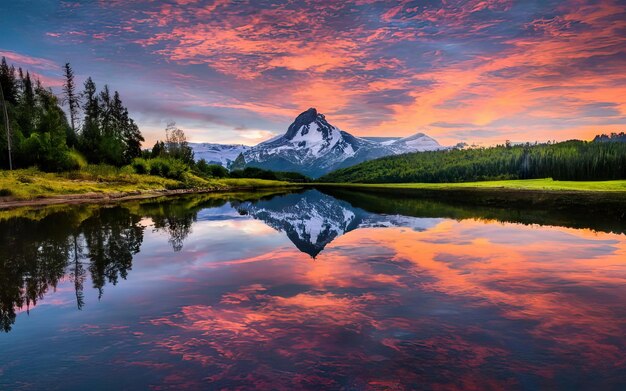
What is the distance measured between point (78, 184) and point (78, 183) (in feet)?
5.12

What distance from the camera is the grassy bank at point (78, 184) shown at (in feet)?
213

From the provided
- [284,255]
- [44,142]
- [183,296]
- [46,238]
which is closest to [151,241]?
[46,238]

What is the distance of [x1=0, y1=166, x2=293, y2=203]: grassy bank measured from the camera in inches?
2559

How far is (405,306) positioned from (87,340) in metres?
10.7

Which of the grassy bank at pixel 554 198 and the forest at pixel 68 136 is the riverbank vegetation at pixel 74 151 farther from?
the grassy bank at pixel 554 198

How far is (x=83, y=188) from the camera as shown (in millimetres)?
78188

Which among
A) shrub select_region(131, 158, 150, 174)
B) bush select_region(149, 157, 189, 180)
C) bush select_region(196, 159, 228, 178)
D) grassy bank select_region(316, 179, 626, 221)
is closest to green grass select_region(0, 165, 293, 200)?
bush select_region(149, 157, 189, 180)

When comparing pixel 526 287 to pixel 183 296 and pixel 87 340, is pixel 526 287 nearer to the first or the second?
pixel 183 296

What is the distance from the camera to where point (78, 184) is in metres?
81.2

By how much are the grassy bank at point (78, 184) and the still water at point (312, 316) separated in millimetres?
46145

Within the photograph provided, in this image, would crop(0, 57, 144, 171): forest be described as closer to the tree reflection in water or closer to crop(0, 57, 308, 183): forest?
crop(0, 57, 308, 183): forest

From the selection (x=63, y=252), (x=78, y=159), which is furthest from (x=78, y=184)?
(x=63, y=252)

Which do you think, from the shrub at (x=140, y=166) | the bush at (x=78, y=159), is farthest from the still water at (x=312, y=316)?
the shrub at (x=140, y=166)

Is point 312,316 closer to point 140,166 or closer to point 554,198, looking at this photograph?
point 554,198
